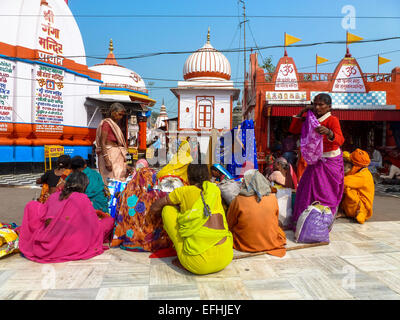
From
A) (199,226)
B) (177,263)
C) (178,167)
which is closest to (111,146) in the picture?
(178,167)

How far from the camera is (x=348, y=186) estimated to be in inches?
189

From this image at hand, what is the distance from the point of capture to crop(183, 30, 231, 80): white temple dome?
2064cm

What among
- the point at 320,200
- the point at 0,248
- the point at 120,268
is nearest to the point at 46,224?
the point at 0,248

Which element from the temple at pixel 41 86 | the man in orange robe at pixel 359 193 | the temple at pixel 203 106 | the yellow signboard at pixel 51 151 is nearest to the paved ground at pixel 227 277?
the man in orange robe at pixel 359 193

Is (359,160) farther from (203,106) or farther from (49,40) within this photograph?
(203,106)

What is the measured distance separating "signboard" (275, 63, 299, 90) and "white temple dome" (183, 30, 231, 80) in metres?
9.08

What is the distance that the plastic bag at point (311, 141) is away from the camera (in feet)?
12.3

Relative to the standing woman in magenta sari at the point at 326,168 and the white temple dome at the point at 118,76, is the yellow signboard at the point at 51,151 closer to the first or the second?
the white temple dome at the point at 118,76

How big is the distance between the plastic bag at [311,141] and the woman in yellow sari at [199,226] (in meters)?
1.60

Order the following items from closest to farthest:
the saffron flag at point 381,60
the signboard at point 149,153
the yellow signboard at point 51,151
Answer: the yellow signboard at point 51,151 < the saffron flag at point 381,60 < the signboard at point 149,153

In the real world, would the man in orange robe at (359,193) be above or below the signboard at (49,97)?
below

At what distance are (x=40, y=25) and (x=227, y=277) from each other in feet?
43.1

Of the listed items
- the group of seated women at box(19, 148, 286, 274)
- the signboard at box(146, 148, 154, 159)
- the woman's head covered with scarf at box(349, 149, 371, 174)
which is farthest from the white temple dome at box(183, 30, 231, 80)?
the group of seated women at box(19, 148, 286, 274)

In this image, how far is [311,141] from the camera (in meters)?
3.79
